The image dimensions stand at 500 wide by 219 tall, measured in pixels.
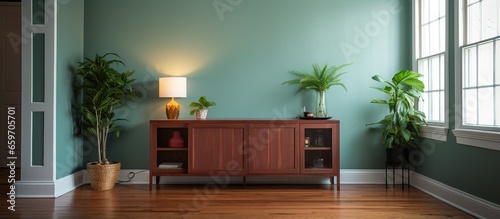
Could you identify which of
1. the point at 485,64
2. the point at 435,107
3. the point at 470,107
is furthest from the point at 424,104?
the point at 485,64

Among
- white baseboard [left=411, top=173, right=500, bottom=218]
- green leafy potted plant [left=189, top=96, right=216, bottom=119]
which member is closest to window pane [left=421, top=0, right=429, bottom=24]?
white baseboard [left=411, top=173, right=500, bottom=218]

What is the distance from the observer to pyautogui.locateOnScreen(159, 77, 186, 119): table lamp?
423cm

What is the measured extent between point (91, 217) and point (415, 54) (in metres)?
3.74

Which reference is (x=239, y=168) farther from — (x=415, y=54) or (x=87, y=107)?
(x=415, y=54)

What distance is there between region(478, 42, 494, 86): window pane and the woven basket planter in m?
3.68

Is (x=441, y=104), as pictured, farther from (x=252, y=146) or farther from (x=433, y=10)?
(x=252, y=146)

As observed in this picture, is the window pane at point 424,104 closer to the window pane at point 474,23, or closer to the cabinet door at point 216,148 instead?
the window pane at point 474,23

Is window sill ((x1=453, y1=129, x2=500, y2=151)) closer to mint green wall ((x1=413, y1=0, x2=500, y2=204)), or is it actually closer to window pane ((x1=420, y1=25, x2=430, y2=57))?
mint green wall ((x1=413, y1=0, x2=500, y2=204))

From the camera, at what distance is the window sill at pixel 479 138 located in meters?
2.89

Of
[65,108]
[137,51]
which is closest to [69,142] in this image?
[65,108]

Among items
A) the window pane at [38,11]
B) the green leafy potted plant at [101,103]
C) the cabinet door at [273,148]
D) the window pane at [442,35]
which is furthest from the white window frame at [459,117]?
the window pane at [38,11]

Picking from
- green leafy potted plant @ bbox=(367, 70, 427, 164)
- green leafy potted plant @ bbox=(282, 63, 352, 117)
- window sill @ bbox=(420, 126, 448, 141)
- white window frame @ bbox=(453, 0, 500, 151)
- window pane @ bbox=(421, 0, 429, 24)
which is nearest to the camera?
white window frame @ bbox=(453, 0, 500, 151)

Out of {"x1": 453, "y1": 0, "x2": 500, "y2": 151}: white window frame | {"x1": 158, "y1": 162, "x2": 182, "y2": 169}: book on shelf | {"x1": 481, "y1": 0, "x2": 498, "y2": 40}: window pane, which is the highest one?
{"x1": 481, "y1": 0, "x2": 498, "y2": 40}: window pane

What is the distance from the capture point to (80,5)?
4465 millimetres
